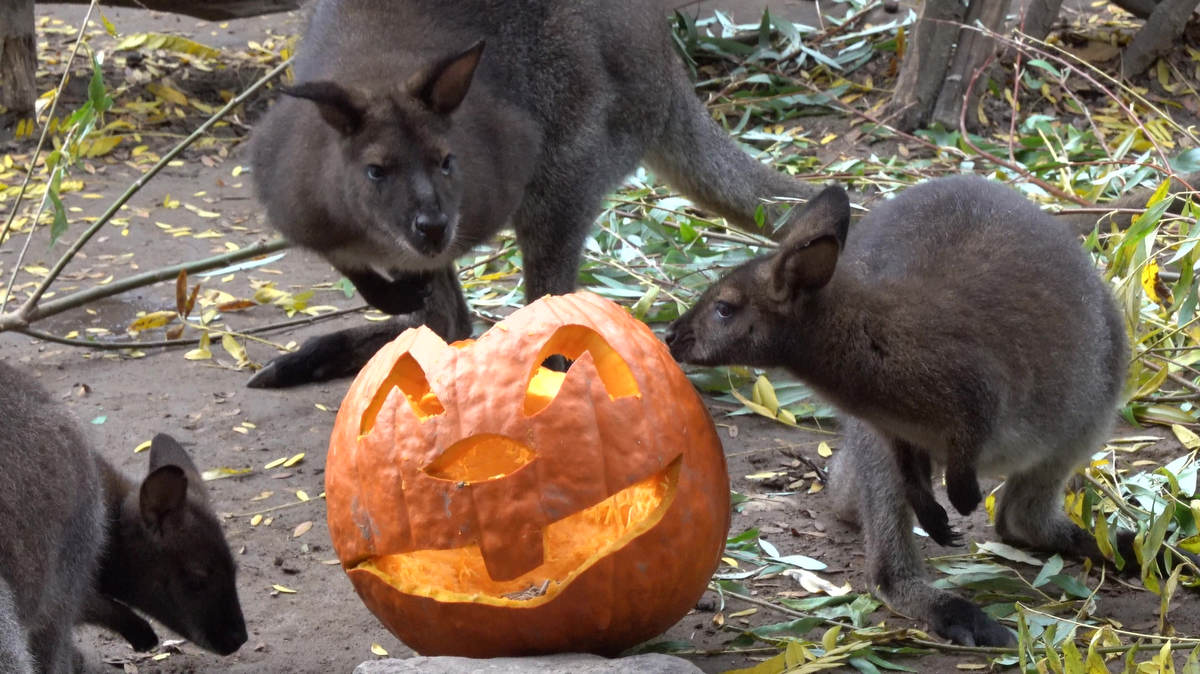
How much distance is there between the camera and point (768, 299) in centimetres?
350

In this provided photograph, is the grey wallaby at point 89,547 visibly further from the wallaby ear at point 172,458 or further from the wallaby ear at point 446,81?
the wallaby ear at point 446,81

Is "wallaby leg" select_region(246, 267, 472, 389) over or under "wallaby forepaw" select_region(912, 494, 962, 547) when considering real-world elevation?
under

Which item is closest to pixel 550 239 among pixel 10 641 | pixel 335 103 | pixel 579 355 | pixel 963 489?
pixel 335 103

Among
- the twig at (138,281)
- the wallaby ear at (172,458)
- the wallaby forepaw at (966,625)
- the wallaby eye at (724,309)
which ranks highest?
the wallaby eye at (724,309)

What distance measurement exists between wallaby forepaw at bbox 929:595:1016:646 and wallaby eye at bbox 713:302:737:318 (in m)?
0.91

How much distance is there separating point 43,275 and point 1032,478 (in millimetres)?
4933

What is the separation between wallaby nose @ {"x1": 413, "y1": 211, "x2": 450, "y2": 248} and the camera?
466 centimetres

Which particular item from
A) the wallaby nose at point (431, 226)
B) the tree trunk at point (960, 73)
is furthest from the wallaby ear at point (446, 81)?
the tree trunk at point (960, 73)

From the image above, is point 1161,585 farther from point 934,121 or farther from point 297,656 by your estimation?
point 934,121

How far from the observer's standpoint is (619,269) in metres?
5.91

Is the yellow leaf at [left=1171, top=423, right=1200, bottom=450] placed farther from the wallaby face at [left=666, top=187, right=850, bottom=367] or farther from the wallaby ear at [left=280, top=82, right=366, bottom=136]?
the wallaby ear at [left=280, top=82, right=366, bottom=136]

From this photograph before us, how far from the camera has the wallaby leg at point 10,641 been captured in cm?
286

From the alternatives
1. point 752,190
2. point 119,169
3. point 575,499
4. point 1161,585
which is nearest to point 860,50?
point 752,190

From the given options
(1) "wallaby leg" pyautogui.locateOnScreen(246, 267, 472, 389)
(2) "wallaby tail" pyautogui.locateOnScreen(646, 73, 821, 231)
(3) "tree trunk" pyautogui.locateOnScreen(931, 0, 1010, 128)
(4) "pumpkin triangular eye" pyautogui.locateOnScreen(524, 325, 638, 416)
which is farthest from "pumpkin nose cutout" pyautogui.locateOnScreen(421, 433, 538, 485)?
(3) "tree trunk" pyautogui.locateOnScreen(931, 0, 1010, 128)
